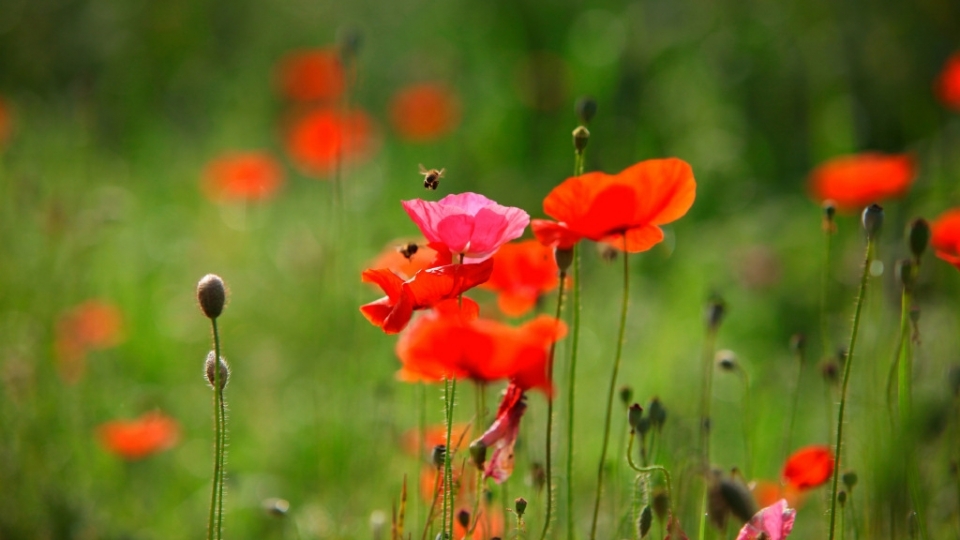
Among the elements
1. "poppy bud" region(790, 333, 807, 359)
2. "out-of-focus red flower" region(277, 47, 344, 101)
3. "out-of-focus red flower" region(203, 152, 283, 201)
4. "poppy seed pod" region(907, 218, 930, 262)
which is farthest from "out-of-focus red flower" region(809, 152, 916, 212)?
"out-of-focus red flower" region(277, 47, 344, 101)

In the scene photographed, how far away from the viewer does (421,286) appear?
1.19m

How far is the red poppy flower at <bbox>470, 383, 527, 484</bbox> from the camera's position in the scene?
1224mm

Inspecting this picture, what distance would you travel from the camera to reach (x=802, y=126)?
456 centimetres

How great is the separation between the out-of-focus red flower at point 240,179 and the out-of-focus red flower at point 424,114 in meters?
0.69

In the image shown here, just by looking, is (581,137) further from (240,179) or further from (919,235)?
(240,179)

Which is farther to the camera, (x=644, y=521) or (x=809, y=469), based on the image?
(x=809, y=469)

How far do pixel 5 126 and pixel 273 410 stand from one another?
1591 millimetres

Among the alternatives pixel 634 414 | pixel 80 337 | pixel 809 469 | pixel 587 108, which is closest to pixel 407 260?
pixel 587 108

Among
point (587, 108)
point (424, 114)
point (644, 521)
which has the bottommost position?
point (644, 521)

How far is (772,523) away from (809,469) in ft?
0.85

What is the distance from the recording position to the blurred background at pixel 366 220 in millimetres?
2477

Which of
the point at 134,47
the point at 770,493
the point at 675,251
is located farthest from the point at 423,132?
the point at 770,493

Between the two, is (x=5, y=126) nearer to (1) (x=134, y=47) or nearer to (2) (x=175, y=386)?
(2) (x=175, y=386)

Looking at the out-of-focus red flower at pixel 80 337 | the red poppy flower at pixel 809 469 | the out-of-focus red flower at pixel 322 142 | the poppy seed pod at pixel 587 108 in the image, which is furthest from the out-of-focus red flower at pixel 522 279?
the out-of-focus red flower at pixel 322 142
